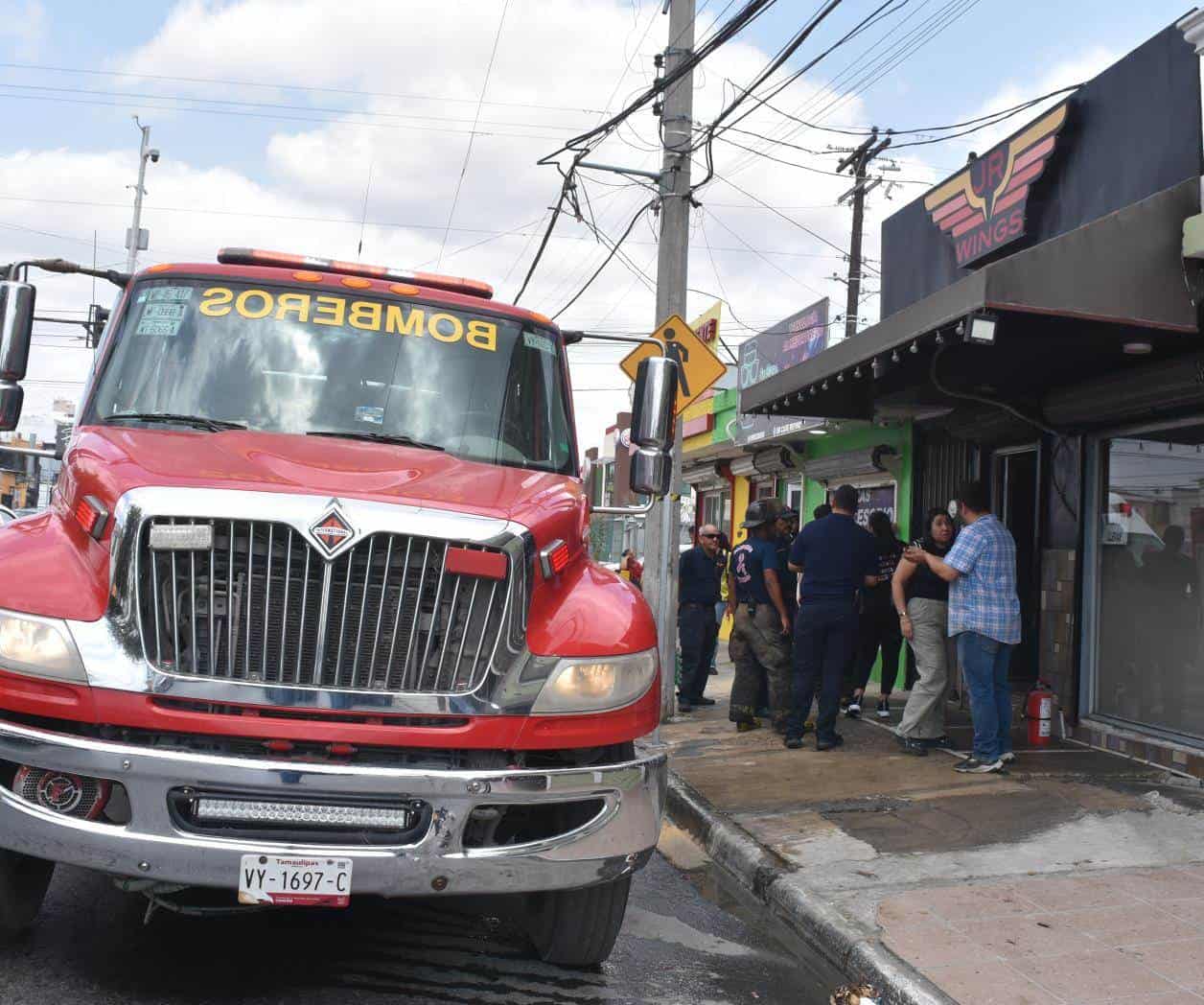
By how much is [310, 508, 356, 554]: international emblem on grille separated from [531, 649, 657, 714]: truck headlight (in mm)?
801

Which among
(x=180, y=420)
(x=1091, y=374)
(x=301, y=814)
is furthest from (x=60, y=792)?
(x=1091, y=374)

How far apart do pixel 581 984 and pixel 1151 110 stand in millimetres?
6985

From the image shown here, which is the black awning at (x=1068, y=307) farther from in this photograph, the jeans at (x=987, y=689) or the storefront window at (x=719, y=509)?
the storefront window at (x=719, y=509)

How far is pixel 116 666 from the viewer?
140 inches

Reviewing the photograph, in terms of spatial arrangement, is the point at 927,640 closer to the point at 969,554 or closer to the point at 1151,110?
the point at 969,554

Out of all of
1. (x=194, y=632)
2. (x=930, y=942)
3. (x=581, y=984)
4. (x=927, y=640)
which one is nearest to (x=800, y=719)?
(x=927, y=640)

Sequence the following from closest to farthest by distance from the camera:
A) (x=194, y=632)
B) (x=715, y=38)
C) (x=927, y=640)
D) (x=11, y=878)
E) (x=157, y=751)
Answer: (x=157, y=751) < (x=194, y=632) < (x=11, y=878) < (x=927, y=640) < (x=715, y=38)

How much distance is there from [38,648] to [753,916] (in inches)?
136

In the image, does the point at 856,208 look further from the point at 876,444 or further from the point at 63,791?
the point at 63,791

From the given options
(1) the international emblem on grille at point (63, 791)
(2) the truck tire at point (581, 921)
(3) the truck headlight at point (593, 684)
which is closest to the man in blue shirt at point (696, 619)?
(2) the truck tire at point (581, 921)

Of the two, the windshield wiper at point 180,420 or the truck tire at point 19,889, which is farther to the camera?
the windshield wiper at point 180,420

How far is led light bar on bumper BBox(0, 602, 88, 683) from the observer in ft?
11.6

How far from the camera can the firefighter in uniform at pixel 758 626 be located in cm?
951

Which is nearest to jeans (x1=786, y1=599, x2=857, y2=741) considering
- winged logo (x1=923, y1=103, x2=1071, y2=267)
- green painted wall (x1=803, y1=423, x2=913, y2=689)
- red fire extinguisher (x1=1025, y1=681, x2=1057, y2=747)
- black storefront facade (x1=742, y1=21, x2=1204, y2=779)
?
red fire extinguisher (x1=1025, y1=681, x2=1057, y2=747)
